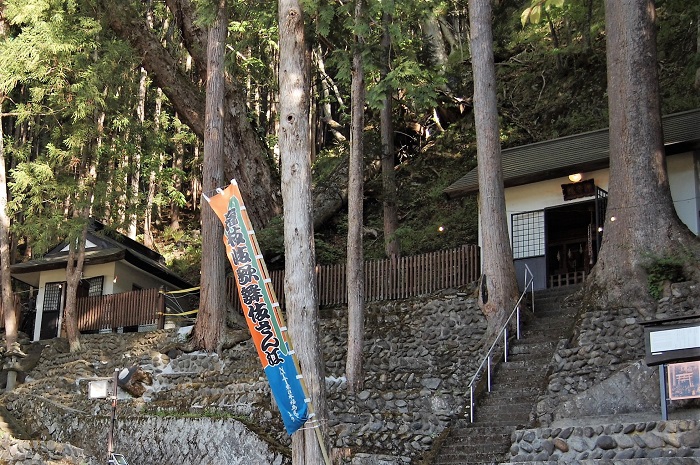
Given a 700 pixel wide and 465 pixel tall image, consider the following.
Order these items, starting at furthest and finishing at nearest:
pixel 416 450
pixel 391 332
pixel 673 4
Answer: pixel 673 4 < pixel 391 332 < pixel 416 450

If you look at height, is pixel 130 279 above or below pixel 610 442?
above

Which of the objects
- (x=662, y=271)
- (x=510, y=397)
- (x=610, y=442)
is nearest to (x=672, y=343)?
(x=610, y=442)

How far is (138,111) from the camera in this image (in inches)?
1198

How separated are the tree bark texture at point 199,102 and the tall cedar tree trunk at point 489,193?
28.8ft

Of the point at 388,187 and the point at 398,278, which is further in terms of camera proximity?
the point at 388,187

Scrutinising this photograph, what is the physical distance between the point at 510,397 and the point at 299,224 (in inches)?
205

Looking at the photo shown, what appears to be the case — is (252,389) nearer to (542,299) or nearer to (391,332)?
(391,332)

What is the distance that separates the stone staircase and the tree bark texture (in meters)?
10.6

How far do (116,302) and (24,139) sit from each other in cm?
1131

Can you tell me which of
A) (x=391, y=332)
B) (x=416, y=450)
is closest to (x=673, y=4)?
(x=391, y=332)

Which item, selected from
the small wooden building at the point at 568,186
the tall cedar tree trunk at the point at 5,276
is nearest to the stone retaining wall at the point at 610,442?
the small wooden building at the point at 568,186

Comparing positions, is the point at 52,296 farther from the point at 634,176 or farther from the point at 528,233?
the point at 634,176

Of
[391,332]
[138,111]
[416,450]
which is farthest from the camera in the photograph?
[138,111]

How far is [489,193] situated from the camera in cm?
1781
